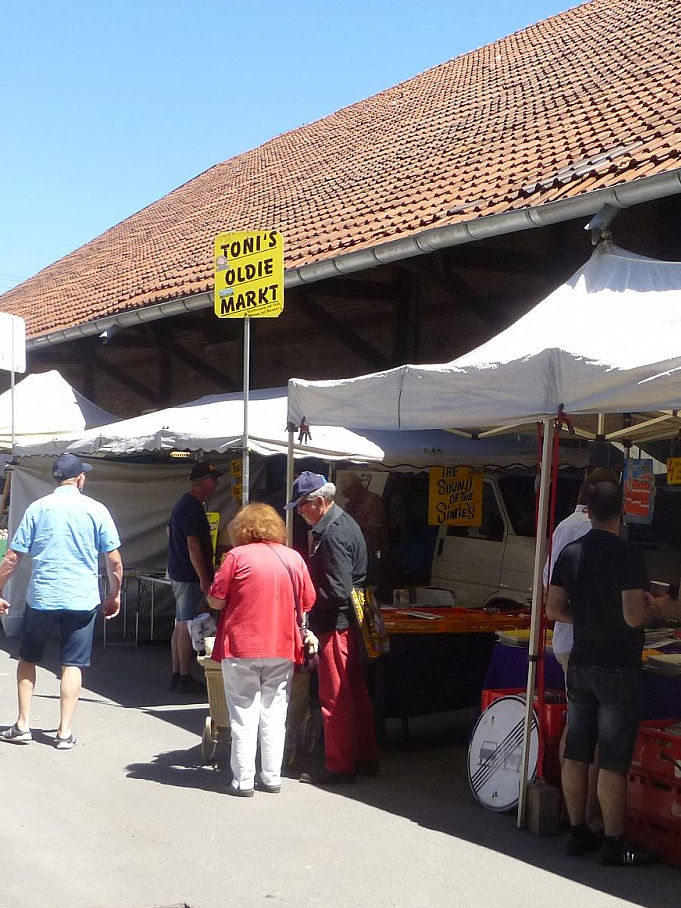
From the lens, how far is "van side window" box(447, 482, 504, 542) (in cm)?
975

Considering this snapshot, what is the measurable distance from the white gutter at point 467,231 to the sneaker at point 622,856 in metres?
4.29

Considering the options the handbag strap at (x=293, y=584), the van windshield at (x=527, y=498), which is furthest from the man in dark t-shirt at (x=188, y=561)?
the handbag strap at (x=293, y=584)

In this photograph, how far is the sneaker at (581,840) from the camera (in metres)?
5.00

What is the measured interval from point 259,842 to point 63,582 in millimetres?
2309

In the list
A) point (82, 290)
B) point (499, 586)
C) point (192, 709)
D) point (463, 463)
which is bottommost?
point (192, 709)

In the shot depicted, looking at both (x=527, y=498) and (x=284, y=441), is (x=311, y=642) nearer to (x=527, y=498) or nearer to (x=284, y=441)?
(x=284, y=441)

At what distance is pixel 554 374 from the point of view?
17.0 ft

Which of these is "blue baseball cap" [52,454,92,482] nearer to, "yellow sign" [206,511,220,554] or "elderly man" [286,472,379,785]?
"elderly man" [286,472,379,785]

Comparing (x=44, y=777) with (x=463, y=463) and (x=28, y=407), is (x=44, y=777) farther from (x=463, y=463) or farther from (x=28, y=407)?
(x=28, y=407)

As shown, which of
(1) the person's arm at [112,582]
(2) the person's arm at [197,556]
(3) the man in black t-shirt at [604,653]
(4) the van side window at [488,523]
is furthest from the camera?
(4) the van side window at [488,523]

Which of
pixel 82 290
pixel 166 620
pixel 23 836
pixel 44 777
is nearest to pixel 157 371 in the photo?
pixel 82 290

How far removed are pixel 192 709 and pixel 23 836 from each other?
322cm

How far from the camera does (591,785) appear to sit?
16.6 ft

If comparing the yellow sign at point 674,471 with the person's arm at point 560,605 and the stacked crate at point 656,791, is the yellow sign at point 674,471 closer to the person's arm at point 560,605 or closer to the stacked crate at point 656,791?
the stacked crate at point 656,791
